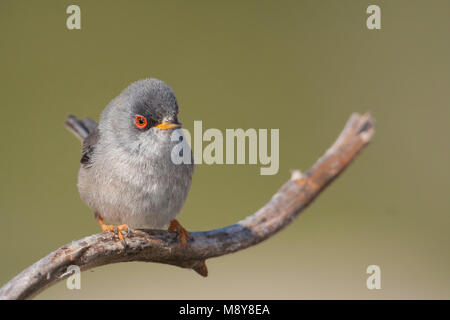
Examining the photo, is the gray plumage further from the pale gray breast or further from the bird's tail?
the bird's tail

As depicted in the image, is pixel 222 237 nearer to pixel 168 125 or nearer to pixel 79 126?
pixel 168 125

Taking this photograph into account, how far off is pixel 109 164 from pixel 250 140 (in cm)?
112

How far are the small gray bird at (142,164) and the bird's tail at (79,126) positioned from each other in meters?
1.00

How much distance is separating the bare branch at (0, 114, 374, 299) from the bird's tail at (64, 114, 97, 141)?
1.47 m

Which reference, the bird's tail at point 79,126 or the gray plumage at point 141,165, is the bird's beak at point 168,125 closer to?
the gray plumage at point 141,165

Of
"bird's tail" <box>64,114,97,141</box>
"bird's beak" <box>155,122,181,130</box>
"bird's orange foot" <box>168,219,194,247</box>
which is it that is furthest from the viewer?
"bird's tail" <box>64,114,97,141</box>

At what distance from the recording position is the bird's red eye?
2992mm

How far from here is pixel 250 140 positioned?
3.70 metres

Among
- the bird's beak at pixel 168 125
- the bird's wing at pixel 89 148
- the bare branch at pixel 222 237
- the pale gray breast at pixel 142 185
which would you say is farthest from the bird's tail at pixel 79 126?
the bare branch at pixel 222 237

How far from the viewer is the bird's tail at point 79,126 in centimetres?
412

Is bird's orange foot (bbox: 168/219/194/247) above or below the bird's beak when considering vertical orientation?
below

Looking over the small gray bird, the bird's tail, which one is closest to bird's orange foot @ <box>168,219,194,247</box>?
the small gray bird

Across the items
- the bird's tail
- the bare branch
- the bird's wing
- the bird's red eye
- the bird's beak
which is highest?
the bird's tail
